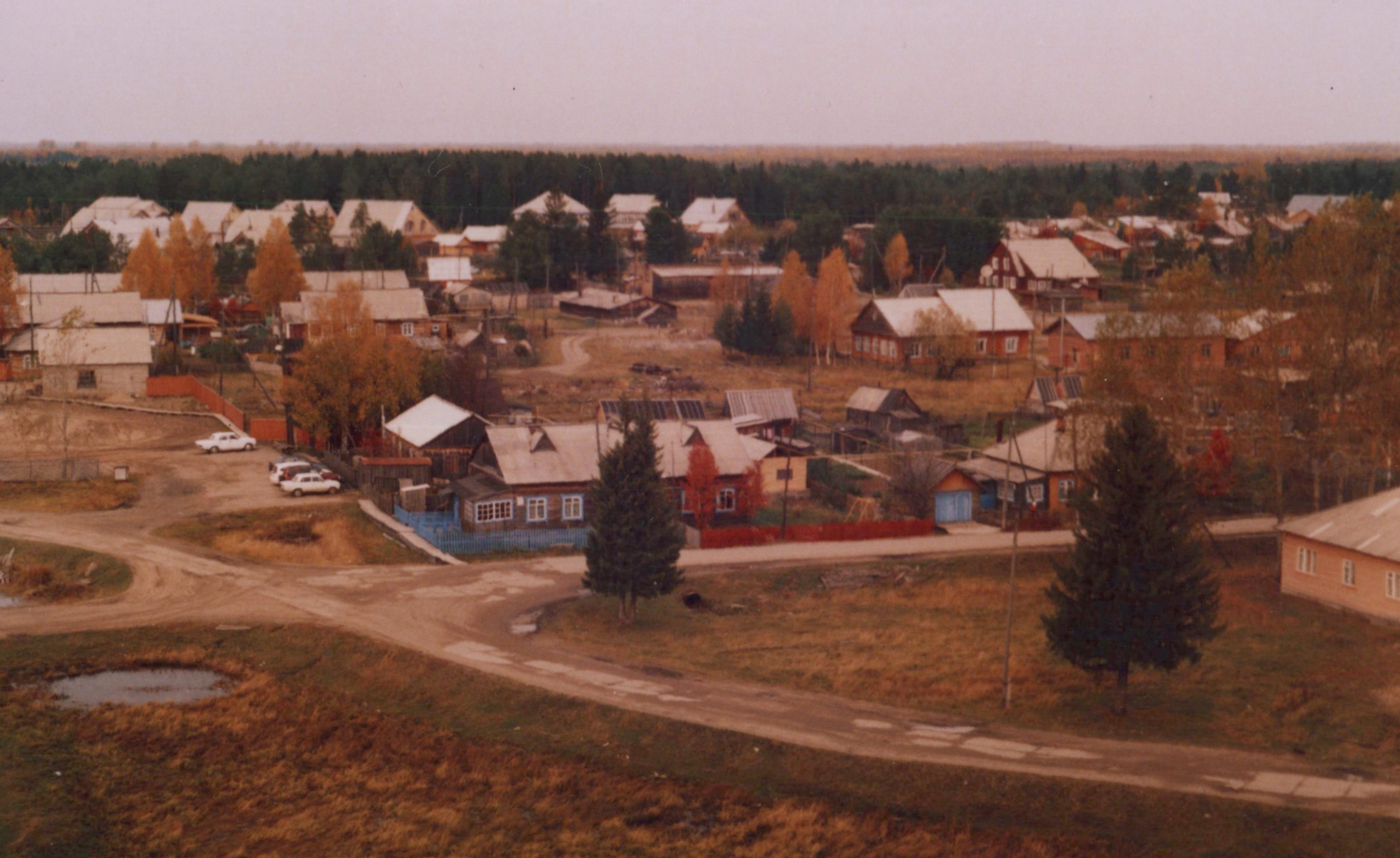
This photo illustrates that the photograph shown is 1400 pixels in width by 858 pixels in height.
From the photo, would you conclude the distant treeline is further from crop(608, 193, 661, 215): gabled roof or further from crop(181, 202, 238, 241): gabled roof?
crop(181, 202, 238, 241): gabled roof

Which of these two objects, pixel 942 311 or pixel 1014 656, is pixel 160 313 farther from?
pixel 1014 656

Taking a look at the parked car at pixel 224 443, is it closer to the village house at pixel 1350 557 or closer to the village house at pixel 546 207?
the village house at pixel 1350 557

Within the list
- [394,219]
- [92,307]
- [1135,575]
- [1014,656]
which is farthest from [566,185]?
[1135,575]

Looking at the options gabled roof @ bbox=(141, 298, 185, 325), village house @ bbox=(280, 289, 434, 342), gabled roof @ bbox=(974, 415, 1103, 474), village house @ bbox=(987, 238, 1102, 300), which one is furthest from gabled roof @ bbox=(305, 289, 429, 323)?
village house @ bbox=(987, 238, 1102, 300)

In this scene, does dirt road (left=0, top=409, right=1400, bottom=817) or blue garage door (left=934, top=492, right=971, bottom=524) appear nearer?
dirt road (left=0, top=409, right=1400, bottom=817)

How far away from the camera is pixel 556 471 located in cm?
4191

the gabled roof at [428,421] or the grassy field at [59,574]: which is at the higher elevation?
the gabled roof at [428,421]

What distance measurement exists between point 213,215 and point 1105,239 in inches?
3021

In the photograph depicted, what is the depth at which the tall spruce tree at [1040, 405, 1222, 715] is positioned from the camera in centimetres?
2736

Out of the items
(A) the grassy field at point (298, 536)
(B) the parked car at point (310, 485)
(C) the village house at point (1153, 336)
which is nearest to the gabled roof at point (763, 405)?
(C) the village house at point (1153, 336)

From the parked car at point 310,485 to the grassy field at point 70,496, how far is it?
4.63 metres

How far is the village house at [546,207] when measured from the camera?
113 metres

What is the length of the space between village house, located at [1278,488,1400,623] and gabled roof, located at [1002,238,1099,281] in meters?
53.6

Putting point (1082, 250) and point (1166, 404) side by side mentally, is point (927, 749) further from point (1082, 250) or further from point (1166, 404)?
point (1082, 250)
